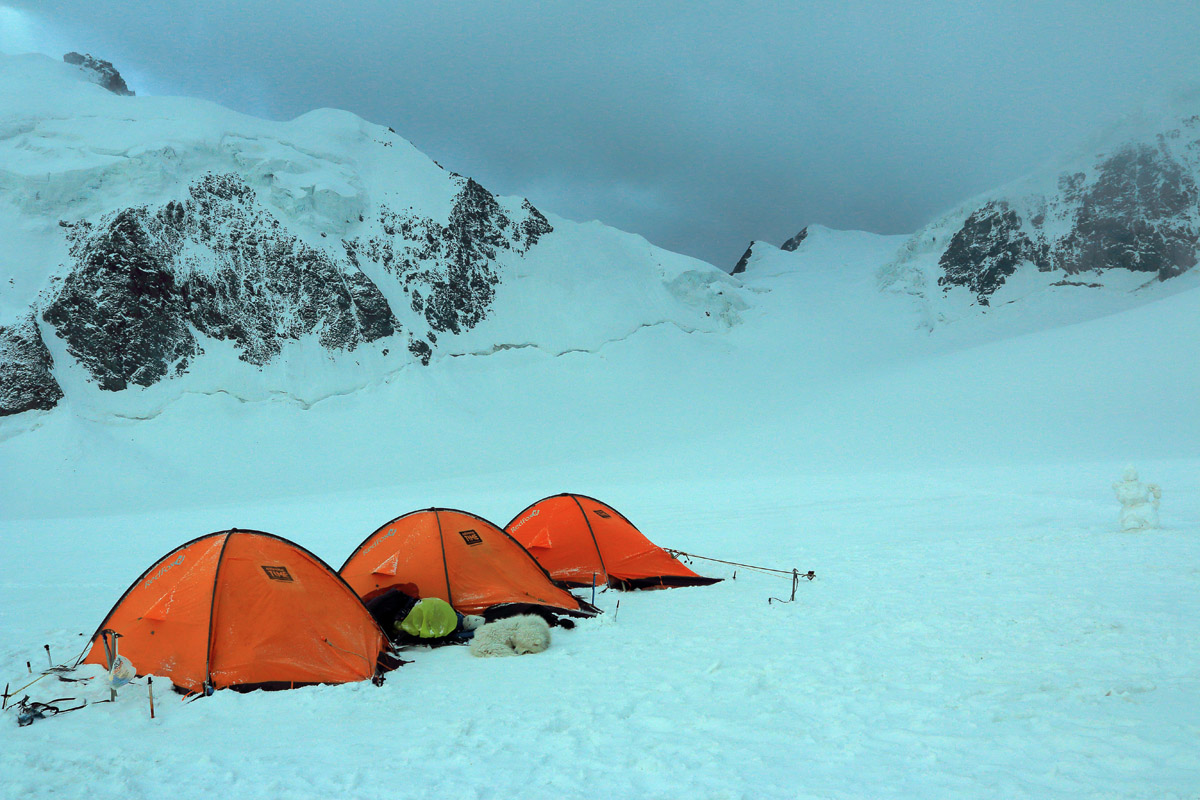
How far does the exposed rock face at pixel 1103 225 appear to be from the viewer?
5653 cm

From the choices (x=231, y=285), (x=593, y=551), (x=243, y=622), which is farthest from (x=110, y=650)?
(x=231, y=285)

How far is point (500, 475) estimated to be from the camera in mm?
31609

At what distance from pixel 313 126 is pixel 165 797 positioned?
58.8m

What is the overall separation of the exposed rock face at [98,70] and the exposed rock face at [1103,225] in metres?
82.0

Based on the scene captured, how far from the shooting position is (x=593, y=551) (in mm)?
8844

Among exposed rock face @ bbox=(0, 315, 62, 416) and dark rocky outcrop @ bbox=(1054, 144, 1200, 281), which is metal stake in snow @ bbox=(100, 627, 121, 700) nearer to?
exposed rock face @ bbox=(0, 315, 62, 416)

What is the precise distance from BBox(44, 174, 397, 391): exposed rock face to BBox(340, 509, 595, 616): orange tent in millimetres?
36655

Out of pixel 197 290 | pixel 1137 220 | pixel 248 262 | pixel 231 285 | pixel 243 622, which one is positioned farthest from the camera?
pixel 1137 220

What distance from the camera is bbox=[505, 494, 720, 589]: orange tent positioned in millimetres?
8711

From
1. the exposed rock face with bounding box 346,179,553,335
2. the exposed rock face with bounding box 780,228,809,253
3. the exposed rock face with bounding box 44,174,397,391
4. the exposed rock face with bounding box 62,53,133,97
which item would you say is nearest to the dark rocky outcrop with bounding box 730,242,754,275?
the exposed rock face with bounding box 780,228,809,253

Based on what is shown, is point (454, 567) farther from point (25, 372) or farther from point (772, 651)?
point (25, 372)

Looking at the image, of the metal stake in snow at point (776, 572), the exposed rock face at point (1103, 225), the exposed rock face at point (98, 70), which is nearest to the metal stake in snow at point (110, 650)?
the metal stake in snow at point (776, 572)

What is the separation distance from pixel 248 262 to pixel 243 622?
42494 mm

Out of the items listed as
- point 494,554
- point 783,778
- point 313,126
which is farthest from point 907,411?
point 313,126
